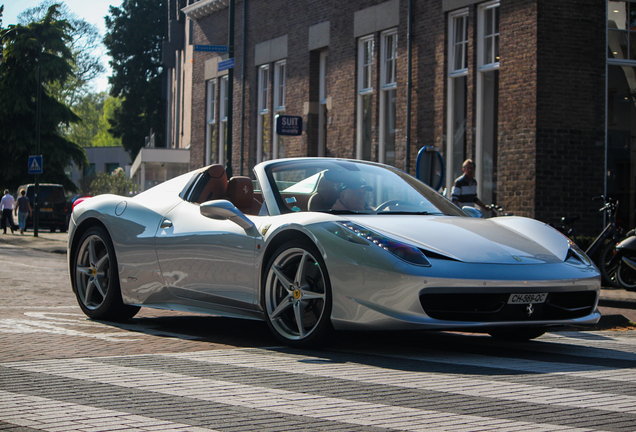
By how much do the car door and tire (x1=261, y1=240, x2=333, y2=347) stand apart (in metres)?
0.21

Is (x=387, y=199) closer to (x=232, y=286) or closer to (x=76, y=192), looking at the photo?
(x=232, y=286)

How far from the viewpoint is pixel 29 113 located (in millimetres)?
49844

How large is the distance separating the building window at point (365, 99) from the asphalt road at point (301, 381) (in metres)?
16.1

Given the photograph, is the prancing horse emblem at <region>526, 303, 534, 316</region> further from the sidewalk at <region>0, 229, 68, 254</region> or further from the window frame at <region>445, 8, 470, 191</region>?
the sidewalk at <region>0, 229, 68, 254</region>

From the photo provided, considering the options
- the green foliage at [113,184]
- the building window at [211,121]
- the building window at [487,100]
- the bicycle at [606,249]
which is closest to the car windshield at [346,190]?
the bicycle at [606,249]

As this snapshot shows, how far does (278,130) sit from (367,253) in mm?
18375

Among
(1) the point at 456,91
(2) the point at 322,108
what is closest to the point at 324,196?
(1) the point at 456,91

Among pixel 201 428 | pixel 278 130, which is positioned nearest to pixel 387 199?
pixel 201 428

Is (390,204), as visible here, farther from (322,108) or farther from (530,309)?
(322,108)

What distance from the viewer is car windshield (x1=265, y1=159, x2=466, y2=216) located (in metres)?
6.42

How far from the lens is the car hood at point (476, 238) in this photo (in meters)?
5.59

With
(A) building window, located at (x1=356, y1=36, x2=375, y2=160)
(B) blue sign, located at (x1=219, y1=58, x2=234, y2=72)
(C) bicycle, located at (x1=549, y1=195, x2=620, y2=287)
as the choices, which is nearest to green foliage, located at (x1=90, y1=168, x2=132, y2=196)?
(A) building window, located at (x1=356, y1=36, x2=375, y2=160)

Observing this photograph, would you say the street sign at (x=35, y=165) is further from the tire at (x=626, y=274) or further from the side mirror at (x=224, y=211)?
the side mirror at (x=224, y=211)

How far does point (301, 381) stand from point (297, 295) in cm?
123
